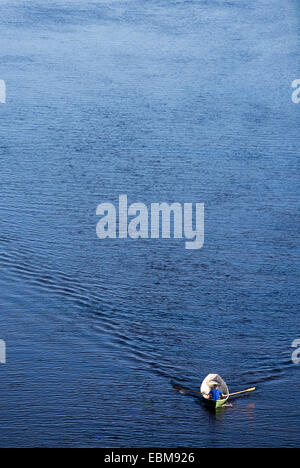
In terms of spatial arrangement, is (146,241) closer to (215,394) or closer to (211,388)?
(211,388)

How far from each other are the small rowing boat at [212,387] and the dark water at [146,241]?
0.40 metres

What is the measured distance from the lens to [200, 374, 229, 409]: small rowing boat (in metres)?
27.4

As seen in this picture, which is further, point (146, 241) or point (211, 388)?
point (146, 241)

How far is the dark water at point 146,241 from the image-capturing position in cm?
2803

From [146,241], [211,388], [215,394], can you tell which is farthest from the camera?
[146,241]

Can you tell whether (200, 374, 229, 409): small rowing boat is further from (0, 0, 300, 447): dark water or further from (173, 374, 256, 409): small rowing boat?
(0, 0, 300, 447): dark water

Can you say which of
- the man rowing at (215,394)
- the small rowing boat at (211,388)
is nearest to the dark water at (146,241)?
the small rowing boat at (211,388)

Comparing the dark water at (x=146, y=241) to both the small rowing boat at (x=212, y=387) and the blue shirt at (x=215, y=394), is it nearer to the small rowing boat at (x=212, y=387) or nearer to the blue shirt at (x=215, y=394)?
the small rowing boat at (x=212, y=387)

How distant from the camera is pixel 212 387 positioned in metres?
27.4

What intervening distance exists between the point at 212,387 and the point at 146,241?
40.0ft

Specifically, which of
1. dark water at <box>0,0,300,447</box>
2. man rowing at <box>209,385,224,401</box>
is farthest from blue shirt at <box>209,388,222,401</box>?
dark water at <box>0,0,300,447</box>

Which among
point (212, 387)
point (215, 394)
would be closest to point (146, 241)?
point (212, 387)
